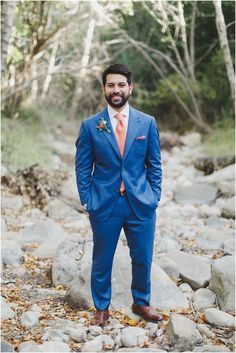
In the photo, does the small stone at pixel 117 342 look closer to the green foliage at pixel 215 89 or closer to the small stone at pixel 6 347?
the small stone at pixel 6 347

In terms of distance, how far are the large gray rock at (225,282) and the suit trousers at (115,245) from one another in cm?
61

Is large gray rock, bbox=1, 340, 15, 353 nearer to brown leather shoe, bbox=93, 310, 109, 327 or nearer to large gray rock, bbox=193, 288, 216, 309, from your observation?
brown leather shoe, bbox=93, 310, 109, 327

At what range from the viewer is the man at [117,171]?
2.96 metres

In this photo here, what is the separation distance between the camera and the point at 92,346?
9.61 feet

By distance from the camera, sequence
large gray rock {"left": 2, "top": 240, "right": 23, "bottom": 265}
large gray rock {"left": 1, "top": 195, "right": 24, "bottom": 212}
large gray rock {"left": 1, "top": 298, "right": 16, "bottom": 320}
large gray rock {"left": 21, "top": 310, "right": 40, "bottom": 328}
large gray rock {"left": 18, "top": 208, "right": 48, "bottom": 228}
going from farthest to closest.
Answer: large gray rock {"left": 1, "top": 195, "right": 24, "bottom": 212}, large gray rock {"left": 18, "top": 208, "right": 48, "bottom": 228}, large gray rock {"left": 2, "top": 240, "right": 23, "bottom": 265}, large gray rock {"left": 1, "top": 298, "right": 16, "bottom": 320}, large gray rock {"left": 21, "top": 310, "right": 40, "bottom": 328}

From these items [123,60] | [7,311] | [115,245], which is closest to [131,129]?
[115,245]

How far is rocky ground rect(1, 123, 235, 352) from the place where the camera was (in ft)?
9.87

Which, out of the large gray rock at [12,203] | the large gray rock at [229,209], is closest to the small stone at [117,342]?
the large gray rock at [229,209]

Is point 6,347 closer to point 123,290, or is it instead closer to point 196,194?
point 123,290

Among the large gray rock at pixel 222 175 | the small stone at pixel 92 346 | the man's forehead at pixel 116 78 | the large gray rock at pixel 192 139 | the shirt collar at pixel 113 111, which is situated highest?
the man's forehead at pixel 116 78

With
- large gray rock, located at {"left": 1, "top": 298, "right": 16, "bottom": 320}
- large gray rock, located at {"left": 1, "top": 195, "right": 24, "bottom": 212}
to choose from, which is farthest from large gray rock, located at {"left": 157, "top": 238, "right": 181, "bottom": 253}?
large gray rock, located at {"left": 1, "top": 195, "right": 24, "bottom": 212}

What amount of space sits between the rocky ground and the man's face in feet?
4.56

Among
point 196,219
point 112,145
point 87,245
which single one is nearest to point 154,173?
point 112,145

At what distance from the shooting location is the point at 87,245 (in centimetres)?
441
